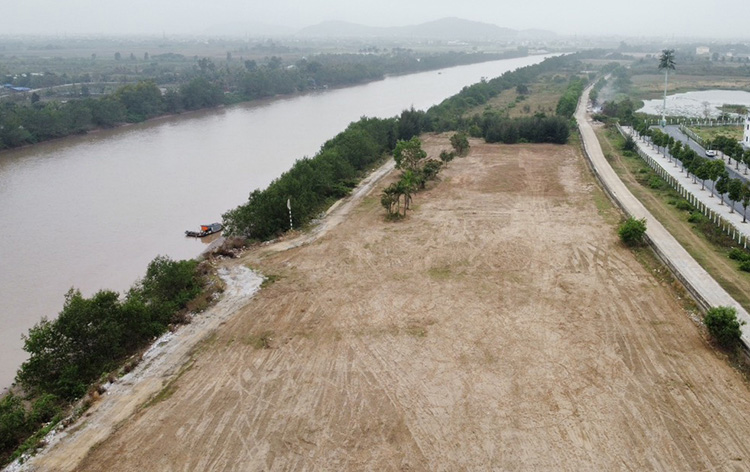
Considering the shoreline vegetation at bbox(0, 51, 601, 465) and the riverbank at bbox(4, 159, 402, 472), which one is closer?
the riverbank at bbox(4, 159, 402, 472)

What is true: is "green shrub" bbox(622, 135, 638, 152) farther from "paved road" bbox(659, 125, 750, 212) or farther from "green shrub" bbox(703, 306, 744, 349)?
"green shrub" bbox(703, 306, 744, 349)

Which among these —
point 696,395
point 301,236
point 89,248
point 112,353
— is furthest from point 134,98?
point 696,395

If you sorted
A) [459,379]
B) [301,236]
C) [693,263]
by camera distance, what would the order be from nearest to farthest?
[459,379], [693,263], [301,236]

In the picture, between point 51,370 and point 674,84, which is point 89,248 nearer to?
point 51,370

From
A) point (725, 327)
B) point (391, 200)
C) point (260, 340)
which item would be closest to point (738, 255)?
point (725, 327)

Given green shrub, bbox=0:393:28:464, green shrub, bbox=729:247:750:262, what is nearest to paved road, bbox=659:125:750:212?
green shrub, bbox=729:247:750:262

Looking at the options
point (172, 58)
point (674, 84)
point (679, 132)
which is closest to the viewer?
point (679, 132)
